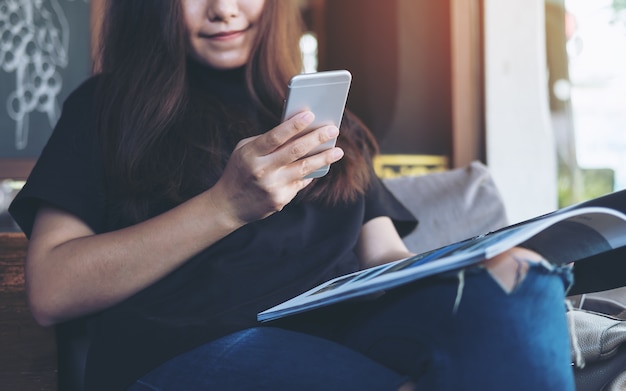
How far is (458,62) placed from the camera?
3.04 meters

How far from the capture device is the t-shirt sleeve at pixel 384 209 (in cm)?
148

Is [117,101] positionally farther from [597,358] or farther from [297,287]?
[597,358]

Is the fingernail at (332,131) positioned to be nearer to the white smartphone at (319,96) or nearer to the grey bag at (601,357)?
the white smartphone at (319,96)

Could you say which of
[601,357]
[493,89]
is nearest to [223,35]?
[601,357]

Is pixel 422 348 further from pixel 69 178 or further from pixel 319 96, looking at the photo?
pixel 69 178

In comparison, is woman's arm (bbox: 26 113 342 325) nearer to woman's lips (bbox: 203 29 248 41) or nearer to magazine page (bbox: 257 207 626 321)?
magazine page (bbox: 257 207 626 321)

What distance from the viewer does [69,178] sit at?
1259mm

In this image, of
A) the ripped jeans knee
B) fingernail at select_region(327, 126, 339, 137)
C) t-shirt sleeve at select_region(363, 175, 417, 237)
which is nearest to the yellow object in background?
t-shirt sleeve at select_region(363, 175, 417, 237)

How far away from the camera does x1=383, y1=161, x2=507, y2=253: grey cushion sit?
2.00 m

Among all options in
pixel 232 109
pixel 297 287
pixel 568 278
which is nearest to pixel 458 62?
pixel 232 109

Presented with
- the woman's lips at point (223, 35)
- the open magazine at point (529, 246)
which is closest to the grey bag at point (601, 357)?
the open magazine at point (529, 246)

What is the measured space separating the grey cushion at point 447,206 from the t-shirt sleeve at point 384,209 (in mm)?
399

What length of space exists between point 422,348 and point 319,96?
0.36 m

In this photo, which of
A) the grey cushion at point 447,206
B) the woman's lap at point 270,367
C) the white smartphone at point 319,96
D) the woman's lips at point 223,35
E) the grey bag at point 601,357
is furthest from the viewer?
the grey cushion at point 447,206
